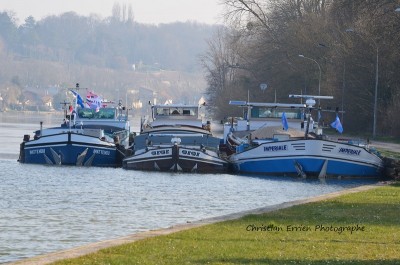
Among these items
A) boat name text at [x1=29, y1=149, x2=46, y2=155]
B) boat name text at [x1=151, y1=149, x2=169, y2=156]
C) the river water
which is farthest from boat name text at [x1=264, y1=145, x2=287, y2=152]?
boat name text at [x1=29, y1=149, x2=46, y2=155]

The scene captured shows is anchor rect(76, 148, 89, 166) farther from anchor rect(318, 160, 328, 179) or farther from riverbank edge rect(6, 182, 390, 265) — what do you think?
riverbank edge rect(6, 182, 390, 265)

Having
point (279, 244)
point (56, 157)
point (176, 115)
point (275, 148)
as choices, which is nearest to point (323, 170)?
point (275, 148)

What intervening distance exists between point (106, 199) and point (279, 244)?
1485cm

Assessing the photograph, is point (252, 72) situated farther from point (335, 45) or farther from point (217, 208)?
point (217, 208)

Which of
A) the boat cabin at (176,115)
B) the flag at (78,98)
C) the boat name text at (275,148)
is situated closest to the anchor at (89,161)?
the boat name text at (275,148)

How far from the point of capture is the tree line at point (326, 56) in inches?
2906

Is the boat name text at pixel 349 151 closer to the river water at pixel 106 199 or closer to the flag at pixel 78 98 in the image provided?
the river water at pixel 106 199

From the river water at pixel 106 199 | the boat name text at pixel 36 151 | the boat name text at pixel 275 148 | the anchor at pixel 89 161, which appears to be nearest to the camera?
the river water at pixel 106 199

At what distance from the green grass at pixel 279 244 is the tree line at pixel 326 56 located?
40.2 metres

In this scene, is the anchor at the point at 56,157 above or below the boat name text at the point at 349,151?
below

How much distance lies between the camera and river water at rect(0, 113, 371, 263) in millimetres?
25375

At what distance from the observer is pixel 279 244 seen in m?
21.1


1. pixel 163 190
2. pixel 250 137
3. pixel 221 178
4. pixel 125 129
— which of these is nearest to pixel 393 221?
pixel 163 190

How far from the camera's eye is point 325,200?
30766 mm
